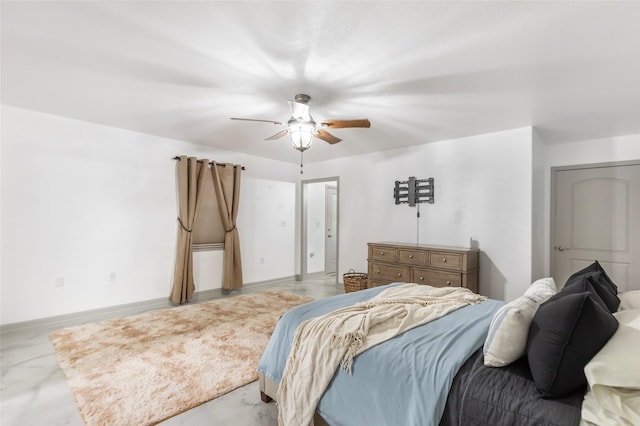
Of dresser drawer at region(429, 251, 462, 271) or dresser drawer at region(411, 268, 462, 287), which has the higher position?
dresser drawer at region(429, 251, 462, 271)

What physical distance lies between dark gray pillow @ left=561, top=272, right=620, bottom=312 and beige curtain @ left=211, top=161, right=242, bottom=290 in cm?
463

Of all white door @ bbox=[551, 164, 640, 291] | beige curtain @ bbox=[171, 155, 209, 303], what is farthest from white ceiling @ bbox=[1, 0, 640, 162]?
beige curtain @ bbox=[171, 155, 209, 303]

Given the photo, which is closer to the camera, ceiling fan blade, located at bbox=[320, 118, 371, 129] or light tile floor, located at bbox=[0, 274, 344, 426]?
light tile floor, located at bbox=[0, 274, 344, 426]

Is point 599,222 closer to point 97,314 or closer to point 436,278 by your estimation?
point 436,278

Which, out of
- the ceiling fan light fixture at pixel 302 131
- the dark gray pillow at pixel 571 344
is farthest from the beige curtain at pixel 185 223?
the dark gray pillow at pixel 571 344

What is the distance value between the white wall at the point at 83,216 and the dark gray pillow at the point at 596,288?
481 centimetres

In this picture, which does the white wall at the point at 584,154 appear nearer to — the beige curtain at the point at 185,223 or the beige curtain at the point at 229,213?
the beige curtain at the point at 229,213

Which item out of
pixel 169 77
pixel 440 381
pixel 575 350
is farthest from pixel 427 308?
pixel 169 77

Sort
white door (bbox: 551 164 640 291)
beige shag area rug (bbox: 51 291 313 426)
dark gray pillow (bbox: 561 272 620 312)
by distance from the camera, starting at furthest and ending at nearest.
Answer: white door (bbox: 551 164 640 291) < beige shag area rug (bbox: 51 291 313 426) < dark gray pillow (bbox: 561 272 620 312)

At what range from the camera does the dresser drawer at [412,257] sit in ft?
14.2

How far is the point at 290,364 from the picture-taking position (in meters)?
1.93

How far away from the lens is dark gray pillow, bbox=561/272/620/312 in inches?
63.4

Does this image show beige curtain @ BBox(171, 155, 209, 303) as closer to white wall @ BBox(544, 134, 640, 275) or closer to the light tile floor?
the light tile floor

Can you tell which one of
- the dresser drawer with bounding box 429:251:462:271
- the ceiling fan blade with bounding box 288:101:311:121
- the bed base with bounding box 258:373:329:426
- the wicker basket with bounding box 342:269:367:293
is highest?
the ceiling fan blade with bounding box 288:101:311:121
